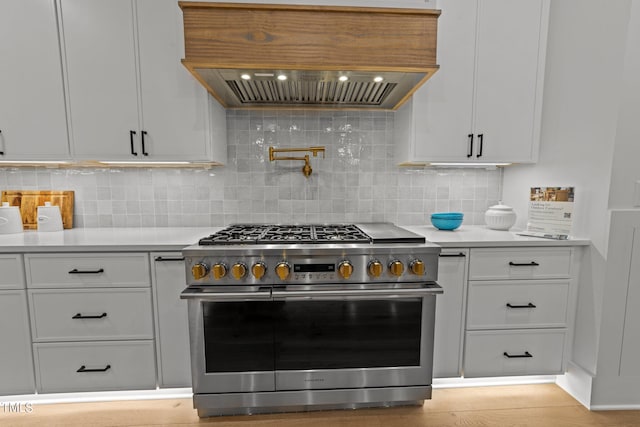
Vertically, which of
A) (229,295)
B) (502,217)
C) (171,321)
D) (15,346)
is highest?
(502,217)

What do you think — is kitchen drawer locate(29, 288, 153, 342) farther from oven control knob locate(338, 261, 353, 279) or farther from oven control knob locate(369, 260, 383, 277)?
oven control knob locate(369, 260, 383, 277)

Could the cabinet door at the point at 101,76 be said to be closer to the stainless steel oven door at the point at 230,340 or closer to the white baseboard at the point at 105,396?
the stainless steel oven door at the point at 230,340

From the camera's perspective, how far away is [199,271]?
1.43 metres

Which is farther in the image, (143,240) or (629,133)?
(143,240)

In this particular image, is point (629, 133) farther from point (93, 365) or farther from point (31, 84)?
point (31, 84)

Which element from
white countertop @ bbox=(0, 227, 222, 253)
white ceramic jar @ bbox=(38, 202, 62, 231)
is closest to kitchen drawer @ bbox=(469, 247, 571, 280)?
white countertop @ bbox=(0, 227, 222, 253)

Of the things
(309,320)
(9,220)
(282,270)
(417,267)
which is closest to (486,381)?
(417,267)

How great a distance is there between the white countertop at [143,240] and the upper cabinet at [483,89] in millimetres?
514

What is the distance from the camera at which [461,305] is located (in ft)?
5.56

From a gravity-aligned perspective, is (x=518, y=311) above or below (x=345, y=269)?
below

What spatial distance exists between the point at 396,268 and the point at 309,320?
53 centimetres

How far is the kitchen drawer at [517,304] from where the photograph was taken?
5.55 feet

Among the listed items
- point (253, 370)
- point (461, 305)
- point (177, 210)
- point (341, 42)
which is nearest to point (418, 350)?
point (461, 305)

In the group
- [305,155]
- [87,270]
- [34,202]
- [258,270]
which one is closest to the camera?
[258,270]
